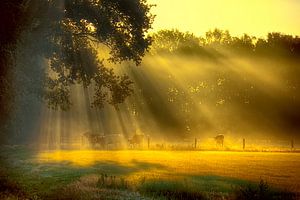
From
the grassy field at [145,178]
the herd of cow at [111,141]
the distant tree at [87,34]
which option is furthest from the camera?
the herd of cow at [111,141]

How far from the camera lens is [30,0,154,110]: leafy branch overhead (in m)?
32.1

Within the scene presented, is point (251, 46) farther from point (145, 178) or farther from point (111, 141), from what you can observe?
point (145, 178)

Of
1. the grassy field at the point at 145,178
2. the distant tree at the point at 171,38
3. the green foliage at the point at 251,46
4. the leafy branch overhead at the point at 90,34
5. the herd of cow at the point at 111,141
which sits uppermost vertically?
the distant tree at the point at 171,38

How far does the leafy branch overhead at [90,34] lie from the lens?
32.1 m

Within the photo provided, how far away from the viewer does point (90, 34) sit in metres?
35.2

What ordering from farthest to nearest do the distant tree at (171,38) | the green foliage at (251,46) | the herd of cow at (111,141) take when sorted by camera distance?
the distant tree at (171,38) < the green foliage at (251,46) < the herd of cow at (111,141)

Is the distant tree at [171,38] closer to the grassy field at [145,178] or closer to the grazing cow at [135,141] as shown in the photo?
the grazing cow at [135,141]

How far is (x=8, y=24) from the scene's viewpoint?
2352 centimetres

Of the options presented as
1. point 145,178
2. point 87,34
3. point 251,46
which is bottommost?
point 145,178

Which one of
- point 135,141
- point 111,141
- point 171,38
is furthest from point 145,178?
point 171,38

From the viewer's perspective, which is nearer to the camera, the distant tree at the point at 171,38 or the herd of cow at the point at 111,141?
the herd of cow at the point at 111,141

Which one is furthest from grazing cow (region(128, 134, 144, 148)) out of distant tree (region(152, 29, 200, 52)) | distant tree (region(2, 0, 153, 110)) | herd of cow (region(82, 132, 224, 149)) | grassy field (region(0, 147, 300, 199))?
distant tree (region(152, 29, 200, 52))

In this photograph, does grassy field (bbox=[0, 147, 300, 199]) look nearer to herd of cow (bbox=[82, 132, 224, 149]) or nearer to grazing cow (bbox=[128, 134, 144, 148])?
herd of cow (bbox=[82, 132, 224, 149])


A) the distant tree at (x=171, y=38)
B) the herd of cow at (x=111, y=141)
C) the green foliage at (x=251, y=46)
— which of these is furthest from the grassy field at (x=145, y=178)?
the distant tree at (x=171, y=38)
